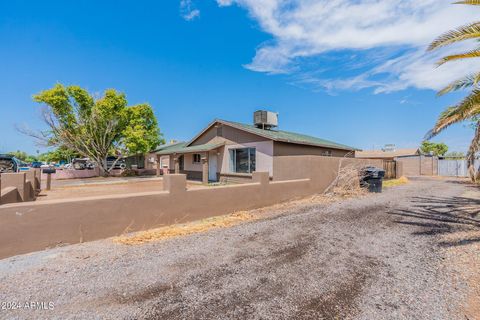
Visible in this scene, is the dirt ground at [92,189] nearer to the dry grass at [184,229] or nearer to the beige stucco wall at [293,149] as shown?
the beige stucco wall at [293,149]

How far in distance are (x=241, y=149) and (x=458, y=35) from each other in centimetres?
1169

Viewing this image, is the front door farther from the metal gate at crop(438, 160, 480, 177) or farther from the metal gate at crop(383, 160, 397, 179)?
the metal gate at crop(438, 160, 480, 177)

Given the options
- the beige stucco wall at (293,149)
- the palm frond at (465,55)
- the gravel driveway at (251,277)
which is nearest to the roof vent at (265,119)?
the beige stucco wall at (293,149)

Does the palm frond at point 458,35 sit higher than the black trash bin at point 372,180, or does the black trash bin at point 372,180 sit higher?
the palm frond at point 458,35

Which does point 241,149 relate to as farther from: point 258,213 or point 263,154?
point 258,213

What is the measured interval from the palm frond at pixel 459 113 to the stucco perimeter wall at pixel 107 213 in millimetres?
6971

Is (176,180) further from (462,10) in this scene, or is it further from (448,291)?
(462,10)

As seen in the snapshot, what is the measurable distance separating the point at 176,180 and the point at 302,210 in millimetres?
4717

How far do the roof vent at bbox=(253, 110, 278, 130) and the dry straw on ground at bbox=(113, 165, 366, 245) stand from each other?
7.02m

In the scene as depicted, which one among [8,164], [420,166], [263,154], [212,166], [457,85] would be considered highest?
[457,85]

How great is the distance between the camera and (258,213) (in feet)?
26.6

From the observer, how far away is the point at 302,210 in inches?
328

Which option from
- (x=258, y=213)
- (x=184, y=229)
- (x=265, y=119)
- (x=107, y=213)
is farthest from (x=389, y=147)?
(x=107, y=213)

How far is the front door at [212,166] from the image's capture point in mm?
18255
